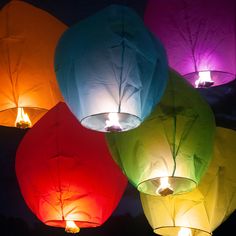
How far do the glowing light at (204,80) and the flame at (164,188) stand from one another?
322 mm

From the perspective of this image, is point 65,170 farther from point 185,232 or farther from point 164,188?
point 185,232

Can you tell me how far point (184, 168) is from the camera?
1.55 m

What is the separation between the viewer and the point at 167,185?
5.12ft

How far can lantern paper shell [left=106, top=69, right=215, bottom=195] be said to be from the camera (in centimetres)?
153

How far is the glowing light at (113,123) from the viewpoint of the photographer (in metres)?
1.44

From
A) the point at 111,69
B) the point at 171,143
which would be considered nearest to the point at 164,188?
the point at 171,143

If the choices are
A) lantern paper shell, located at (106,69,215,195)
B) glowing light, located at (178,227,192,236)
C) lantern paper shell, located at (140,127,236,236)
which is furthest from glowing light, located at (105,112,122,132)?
glowing light, located at (178,227,192,236)

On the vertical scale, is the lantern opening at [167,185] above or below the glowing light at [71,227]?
above

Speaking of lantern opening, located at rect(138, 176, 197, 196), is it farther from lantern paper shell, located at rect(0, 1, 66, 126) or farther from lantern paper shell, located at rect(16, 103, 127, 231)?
lantern paper shell, located at rect(0, 1, 66, 126)

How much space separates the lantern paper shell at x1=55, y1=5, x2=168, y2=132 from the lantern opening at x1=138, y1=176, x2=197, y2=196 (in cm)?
19

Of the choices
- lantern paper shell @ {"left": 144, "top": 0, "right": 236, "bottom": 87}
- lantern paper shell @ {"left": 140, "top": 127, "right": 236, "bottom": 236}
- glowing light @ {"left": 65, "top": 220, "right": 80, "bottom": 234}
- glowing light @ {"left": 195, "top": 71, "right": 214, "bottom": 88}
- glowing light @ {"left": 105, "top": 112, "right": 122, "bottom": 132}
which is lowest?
glowing light @ {"left": 65, "top": 220, "right": 80, "bottom": 234}

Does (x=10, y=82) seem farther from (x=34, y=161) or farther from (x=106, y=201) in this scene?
(x=106, y=201)

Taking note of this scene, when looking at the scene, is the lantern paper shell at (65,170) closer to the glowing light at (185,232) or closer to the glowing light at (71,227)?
the glowing light at (71,227)

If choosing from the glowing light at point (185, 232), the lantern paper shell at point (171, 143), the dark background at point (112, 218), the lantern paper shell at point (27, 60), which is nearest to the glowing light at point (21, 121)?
the lantern paper shell at point (27, 60)
